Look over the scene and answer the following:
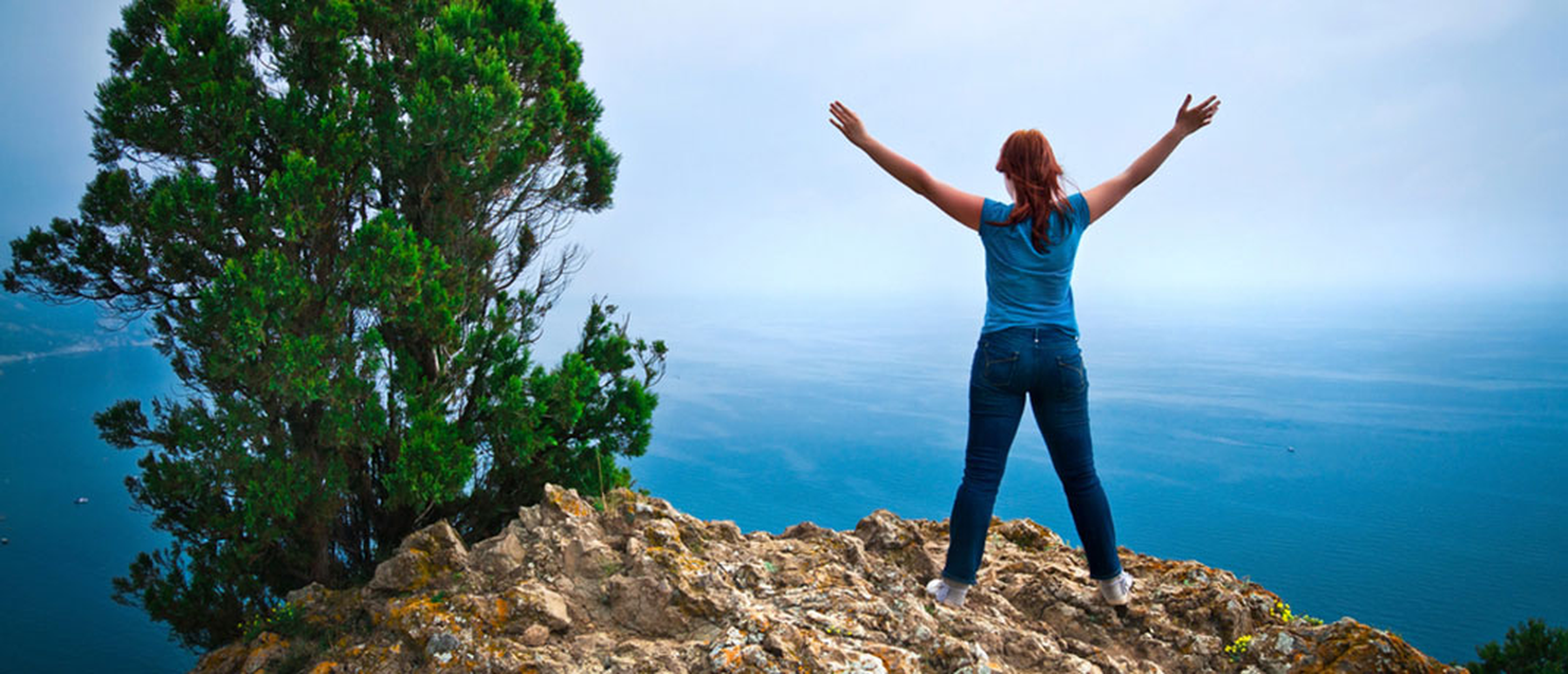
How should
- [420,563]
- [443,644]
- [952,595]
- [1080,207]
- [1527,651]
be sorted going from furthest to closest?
[1527,651], [420,563], [952,595], [1080,207], [443,644]

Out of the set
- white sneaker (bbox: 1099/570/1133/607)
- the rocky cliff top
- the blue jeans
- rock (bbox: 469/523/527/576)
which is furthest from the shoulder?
rock (bbox: 469/523/527/576)

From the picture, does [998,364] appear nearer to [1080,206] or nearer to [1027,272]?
[1027,272]

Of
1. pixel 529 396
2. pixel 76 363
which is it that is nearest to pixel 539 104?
pixel 529 396

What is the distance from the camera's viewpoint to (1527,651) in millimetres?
5727

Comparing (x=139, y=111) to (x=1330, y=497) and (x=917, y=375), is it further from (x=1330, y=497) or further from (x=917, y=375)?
(x=917, y=375)

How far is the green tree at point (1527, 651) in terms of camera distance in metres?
5.56

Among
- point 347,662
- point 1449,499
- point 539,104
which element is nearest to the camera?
point 347,662

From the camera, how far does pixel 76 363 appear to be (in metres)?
33.7

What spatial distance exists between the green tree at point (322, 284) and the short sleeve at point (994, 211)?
11.6ft

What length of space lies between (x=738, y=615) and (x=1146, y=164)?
2.80 meters

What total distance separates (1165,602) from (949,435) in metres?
48.8

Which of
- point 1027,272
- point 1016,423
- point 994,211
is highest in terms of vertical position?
point 994,211

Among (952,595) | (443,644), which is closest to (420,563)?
(443,644)

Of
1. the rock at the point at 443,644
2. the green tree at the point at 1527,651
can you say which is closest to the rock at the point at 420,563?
the rock at the point at 443,644
